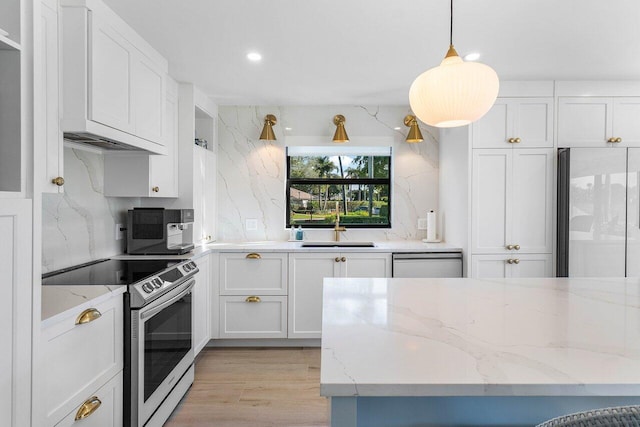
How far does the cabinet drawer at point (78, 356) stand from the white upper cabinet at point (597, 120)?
3500mm

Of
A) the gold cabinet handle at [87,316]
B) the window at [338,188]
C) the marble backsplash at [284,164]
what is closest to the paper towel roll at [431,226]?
the marble backsplash at [284,164]

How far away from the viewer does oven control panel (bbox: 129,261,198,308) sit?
183cm

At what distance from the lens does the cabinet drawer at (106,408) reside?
1.48 meters

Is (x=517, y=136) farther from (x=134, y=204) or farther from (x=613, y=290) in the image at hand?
(x=134, y=204)

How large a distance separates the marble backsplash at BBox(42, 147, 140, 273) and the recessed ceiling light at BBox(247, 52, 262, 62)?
4.17 feet

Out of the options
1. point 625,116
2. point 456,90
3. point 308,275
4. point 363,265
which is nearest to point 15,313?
point 456,90

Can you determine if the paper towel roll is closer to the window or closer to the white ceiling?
the window

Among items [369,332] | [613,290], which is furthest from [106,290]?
[613,290]

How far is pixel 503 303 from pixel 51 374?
1723 millimetres

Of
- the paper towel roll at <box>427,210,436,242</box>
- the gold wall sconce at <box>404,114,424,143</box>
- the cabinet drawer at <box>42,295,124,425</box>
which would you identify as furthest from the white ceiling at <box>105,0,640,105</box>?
the cabinet drawer at <box>42,295,124,425</box>

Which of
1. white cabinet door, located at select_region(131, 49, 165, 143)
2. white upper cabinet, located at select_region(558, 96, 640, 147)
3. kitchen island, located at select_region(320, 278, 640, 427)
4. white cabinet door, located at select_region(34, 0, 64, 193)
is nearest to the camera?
kitchen island, located at select_region(320, 278, 640, 427)

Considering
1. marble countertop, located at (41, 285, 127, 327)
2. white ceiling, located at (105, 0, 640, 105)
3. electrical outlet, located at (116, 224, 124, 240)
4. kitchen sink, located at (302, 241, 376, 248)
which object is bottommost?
marble countertop, located at (41, 285, 127, 327)

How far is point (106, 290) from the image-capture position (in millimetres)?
1685

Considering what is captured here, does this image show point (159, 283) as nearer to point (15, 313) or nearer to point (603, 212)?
point (15, 313)
